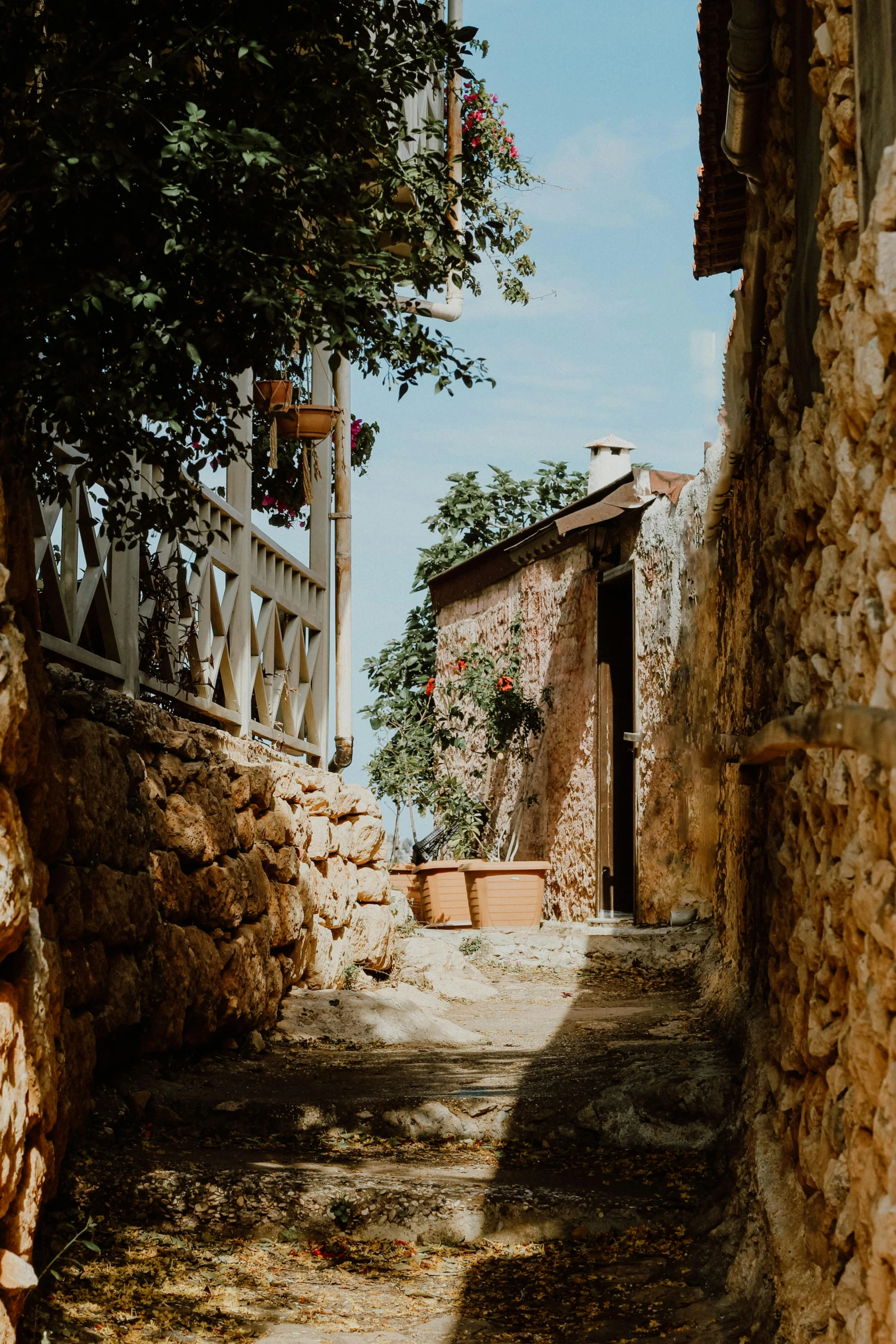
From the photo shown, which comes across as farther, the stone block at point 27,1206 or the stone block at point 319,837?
the stone block at point 319,837

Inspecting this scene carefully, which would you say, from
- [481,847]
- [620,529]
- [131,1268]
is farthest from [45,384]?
[481,847]

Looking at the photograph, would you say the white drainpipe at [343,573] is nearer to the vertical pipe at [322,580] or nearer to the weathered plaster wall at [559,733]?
the vertical pipe at [322,580]

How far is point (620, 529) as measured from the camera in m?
11.8

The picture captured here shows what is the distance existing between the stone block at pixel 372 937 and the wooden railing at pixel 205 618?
116cm

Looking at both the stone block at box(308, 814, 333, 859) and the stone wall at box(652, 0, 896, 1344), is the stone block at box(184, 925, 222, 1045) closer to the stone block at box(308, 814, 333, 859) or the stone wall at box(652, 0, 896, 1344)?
the stone block at box(308, 814, 333, 859)

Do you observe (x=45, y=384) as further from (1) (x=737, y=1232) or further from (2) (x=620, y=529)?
(2) (x=620, y=529)

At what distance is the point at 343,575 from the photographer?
30.7ft

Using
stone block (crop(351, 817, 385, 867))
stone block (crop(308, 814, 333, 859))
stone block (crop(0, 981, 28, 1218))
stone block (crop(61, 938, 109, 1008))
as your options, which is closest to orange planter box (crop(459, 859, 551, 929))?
stone block (crop(351, 817, 385, 867))

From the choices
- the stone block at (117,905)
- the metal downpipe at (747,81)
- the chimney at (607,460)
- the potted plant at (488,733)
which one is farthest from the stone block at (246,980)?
the chimney at (607,460)

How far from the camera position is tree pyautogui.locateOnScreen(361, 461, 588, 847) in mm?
13375

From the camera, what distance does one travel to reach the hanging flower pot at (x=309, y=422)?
7.63 metres

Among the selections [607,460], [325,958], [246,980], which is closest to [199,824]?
[246,980]

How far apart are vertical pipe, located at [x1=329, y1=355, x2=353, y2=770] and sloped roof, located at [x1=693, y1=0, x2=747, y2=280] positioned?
3139mm

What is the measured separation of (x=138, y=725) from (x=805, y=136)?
3.53m
